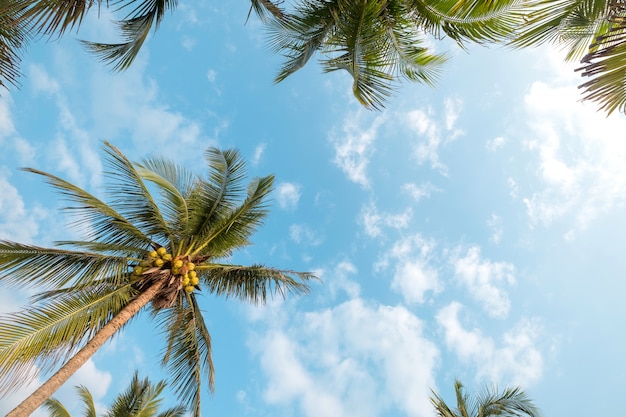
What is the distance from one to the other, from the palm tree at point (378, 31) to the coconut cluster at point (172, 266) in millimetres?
4112

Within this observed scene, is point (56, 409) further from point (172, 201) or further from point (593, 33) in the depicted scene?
point (593, 33)

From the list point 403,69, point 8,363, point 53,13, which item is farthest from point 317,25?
point 8,363

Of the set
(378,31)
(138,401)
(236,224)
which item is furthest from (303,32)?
(138,401)

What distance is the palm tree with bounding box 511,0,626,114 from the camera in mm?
2873

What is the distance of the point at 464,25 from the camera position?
6.29 meters

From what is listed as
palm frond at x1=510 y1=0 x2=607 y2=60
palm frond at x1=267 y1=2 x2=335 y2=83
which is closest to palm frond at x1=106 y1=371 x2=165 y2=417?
palm frond at x1=267 y1=2 x2=335 y2=83

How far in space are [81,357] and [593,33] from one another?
7777 mm

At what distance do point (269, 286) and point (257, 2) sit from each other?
587 cm

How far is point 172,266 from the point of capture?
8.18m

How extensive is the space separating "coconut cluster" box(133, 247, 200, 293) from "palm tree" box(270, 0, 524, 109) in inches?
162

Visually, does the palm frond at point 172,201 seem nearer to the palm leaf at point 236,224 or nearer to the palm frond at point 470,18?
the palm leaf at point 236,224

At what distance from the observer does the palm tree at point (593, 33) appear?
9.43 ft

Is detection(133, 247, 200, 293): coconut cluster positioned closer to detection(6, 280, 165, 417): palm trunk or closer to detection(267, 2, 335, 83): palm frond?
detection(6, 280, 165, 417): palm trunk

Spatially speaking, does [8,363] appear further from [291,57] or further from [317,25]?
[317,25]
